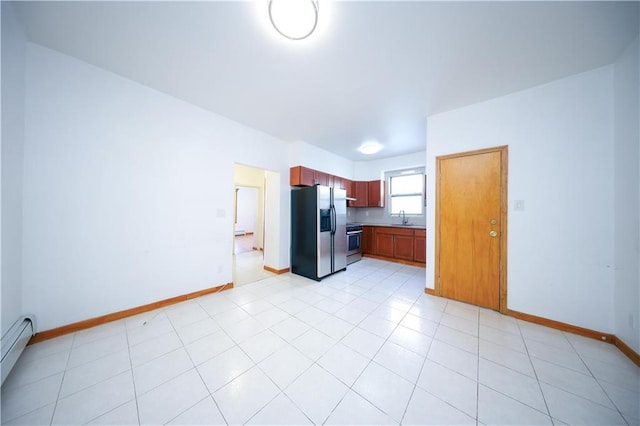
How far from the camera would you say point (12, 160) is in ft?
5.20

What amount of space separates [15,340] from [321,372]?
2.38m

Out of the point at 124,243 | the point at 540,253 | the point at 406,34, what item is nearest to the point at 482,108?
the point at 406,34

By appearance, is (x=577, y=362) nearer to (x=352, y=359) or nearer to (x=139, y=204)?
(x=352, y=359)

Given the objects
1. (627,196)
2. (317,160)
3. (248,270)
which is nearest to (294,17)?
A: (317,160)

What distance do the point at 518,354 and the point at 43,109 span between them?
4.89 m

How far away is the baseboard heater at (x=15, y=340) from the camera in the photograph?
137 centimetres

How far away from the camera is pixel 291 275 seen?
3.86 meters

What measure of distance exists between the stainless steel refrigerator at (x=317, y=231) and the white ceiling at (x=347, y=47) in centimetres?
160

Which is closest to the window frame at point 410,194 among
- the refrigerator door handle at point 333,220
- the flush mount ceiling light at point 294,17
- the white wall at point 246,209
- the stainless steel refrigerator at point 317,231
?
the stainless steel refrigerator at point 317,231

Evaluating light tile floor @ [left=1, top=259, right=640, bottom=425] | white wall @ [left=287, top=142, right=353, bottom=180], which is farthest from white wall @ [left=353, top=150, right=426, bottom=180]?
light tile floor @ [left=1, top=259, right=640, bottom=425]

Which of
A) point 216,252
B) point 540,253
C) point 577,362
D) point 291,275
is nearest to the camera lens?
point 577,362

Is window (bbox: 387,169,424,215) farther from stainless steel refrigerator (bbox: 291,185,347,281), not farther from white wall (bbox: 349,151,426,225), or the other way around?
stainless steel refrigerator (bbox: 291,185,347,281)

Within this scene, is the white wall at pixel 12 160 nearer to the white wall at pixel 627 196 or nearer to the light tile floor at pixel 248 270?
the light tile floor at pixel 248 270

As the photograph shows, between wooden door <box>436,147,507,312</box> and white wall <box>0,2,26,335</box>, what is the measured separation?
4.40 metres
